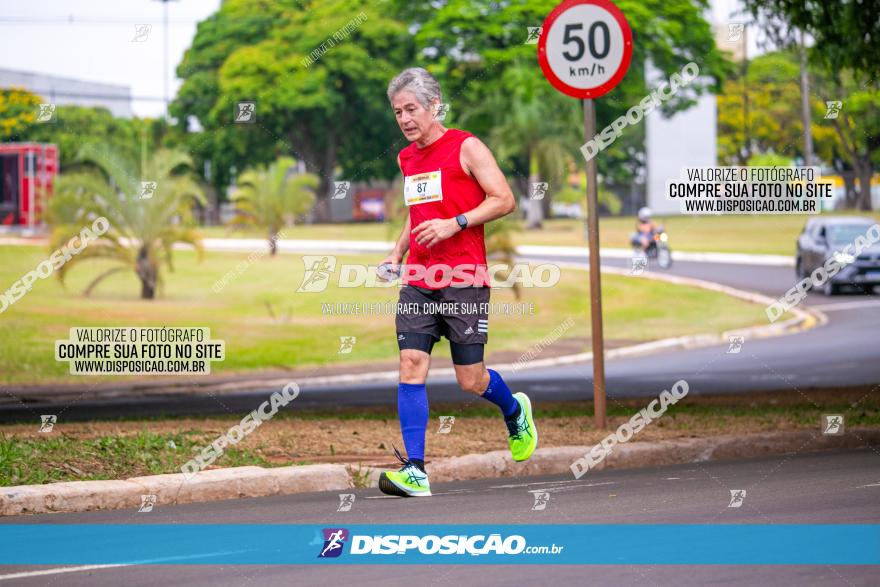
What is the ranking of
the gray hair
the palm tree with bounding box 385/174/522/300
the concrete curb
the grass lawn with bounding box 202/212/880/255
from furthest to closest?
the grass lawn with bounding box 202/212/880/255 → the palm tree with bounding box 385/174/522/300 → the concrete curb → the gray hair

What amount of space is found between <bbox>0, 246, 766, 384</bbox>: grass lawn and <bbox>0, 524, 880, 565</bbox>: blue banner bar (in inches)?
555

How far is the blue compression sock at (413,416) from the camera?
7.33 m

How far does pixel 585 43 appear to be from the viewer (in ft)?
32.0

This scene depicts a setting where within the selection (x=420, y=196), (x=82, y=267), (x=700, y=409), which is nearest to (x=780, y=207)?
(x=700, y=409)

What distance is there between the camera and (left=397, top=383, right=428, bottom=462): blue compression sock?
733 cm

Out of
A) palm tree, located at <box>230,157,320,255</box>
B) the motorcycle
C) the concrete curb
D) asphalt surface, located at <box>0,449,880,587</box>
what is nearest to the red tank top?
asphalt surface, located at <box>0,449,880,587</box>

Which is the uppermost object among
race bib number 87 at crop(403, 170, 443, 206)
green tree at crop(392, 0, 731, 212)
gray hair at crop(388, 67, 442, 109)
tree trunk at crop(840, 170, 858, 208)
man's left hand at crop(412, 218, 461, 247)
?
green tree at crop(392, 0, 731, 212)

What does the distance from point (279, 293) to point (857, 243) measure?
14139mm

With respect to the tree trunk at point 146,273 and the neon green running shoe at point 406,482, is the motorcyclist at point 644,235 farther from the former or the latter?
the neon green running shoe at point 406,482

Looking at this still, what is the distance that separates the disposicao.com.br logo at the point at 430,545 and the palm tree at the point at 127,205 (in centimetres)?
2173

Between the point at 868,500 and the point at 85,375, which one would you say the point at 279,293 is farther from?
the point at 868,500

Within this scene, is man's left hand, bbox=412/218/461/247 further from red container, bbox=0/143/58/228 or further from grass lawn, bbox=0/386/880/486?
red container, bbox=0/143/58/228

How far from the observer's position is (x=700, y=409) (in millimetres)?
12320

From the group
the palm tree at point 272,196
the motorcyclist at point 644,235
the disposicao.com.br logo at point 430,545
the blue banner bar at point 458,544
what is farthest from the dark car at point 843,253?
the disposicao.com.br logo at point 430,545
